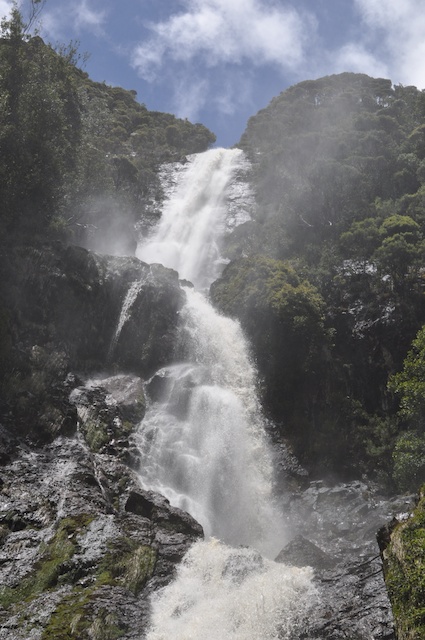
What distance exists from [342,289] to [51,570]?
23482 mm

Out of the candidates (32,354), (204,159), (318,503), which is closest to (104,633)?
(318,503)

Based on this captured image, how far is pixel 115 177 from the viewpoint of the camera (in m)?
46.7

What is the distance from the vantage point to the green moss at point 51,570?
14125 millimetres

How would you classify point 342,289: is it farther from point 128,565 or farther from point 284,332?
point 128,565

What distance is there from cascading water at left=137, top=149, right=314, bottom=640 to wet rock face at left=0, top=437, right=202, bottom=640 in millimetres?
937

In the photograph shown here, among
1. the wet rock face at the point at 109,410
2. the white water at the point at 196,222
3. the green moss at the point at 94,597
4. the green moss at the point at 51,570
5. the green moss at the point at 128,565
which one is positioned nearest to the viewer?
the green moss at the point at 94,597

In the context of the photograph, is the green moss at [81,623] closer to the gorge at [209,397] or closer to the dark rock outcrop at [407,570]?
the gorge at [209,397]

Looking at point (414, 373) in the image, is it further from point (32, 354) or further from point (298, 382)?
point (32, 354)

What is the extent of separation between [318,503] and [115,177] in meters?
34.0

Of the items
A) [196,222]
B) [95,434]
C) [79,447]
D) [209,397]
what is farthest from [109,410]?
[196,222]

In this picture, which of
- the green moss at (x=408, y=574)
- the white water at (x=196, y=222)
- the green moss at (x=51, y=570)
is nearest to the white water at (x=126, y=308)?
the white water at (x=196, y=222)

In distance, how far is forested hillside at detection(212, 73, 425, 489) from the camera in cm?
2611

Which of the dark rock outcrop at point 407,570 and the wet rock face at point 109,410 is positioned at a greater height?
the wet rock face at point 109,410

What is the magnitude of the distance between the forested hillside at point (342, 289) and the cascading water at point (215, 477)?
214 centimetres
